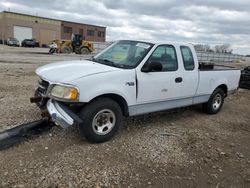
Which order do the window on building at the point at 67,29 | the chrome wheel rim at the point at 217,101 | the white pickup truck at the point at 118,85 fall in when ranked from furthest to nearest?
1. the window on building at the point at 67,29
2. the chrome wheel rim at the point at 217,101
3. the white pickup truck at the point at 118,85

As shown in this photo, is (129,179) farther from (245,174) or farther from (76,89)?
(245,174)

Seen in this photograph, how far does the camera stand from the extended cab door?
4652 mm

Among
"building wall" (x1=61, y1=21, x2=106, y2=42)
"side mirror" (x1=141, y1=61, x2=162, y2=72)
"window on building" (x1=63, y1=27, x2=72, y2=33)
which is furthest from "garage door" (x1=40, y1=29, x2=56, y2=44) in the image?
"side mirror" (x1=141, y1=61, x2=162, y2=72)

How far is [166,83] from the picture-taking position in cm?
497

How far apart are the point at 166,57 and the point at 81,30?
75.5 metres

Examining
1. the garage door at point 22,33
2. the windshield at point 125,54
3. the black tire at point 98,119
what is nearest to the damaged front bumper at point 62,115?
the black tire at point 98,119

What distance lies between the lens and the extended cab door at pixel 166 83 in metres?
4.65

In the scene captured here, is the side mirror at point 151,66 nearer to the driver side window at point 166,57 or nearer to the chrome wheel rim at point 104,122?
the driver side window at point 166,57

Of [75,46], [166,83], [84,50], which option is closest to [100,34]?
[84,50]

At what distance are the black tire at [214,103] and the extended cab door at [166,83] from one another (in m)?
0.97

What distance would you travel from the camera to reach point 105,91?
4.04 m

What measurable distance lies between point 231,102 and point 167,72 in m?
4.34

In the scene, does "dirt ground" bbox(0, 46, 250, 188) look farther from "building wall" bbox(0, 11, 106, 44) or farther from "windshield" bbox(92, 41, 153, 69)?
"building wall" bbox(0, 11, 106, 44)

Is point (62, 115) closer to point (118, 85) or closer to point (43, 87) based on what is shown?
point (43, 87)
